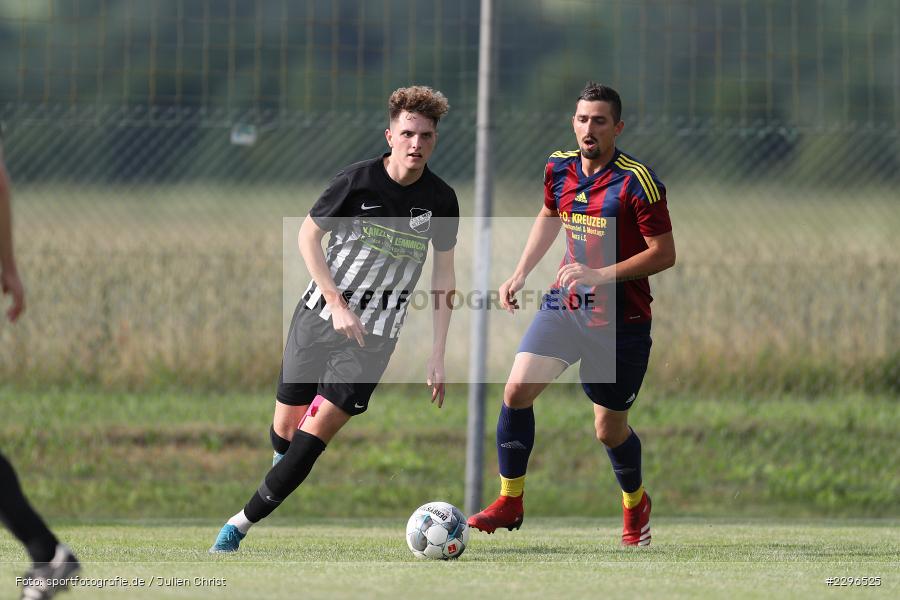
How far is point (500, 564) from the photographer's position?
5684 millimetres

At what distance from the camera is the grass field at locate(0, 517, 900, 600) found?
4.72 metres

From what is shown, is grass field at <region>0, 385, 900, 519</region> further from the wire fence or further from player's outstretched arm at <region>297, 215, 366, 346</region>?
player's outstretched arm at <region>297, 215, 366, 346</region>

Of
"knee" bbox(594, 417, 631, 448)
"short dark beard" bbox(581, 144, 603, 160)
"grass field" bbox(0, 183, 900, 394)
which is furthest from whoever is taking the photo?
"grass field" bbox(0, 183, 900, 394)

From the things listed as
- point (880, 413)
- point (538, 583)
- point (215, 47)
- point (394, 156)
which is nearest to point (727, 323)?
point (880, 413)

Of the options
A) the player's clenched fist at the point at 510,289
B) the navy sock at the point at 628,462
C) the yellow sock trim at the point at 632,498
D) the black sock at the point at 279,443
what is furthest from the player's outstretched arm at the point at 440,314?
the yellow sock trim at the point at 632,498

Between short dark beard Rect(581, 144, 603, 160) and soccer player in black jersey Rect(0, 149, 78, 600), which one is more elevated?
short dark beard Rect(581, 144, 603, 160)

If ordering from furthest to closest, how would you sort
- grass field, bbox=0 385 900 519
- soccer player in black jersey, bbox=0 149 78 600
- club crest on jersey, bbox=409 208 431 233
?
grass field, bbox=0 385 900 519 < club crest on jersey, bbox=409 208 431 233 < soccer player in black jersey, bbox=0 149 78 600

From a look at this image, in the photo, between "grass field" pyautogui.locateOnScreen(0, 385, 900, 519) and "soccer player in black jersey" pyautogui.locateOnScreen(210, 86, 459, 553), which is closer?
"soccer player in black jersey" pyautogui.locateOnScreen(210, 86, 459, 553)

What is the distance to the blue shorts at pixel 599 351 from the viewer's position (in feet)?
21.3

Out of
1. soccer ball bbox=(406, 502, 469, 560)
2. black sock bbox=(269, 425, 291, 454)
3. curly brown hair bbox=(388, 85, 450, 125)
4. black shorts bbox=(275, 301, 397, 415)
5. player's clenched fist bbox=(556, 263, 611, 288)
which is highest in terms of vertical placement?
curly brown hair bbox=(388, 85, 450, 125)

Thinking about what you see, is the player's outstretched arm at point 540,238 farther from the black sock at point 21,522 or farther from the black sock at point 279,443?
the black sock at point 21,522

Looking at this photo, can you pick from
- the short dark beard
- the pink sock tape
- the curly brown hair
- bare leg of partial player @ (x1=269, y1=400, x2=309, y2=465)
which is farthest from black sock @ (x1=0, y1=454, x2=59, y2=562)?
the short dark beard

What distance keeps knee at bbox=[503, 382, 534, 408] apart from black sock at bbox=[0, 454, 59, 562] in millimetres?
2805

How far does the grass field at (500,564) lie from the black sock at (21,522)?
190 millimetres
